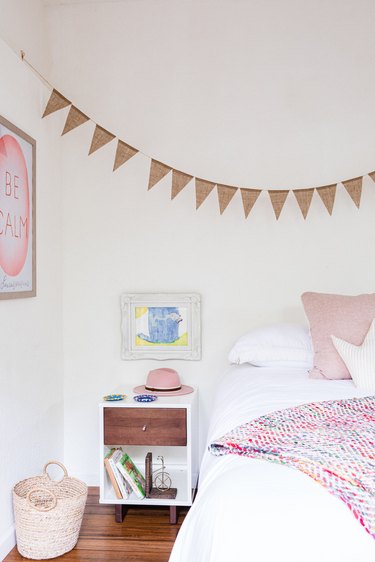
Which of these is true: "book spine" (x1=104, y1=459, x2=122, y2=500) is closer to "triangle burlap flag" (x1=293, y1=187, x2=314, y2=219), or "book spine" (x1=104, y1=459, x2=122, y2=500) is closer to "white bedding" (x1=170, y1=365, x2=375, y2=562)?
"white bedding" (x1=170, y1=365, x2=375, y2=562)

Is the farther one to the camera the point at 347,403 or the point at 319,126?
the point at 319,126

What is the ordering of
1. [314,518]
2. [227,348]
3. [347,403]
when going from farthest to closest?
[227,348] → [347,403] → [314,518]

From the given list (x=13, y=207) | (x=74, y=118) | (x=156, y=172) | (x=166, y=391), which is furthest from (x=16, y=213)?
(x=166, y=391)

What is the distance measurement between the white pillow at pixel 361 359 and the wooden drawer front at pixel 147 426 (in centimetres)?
76

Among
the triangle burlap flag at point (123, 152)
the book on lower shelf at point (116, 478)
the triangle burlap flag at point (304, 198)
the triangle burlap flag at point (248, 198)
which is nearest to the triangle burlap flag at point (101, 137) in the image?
the triangle burlap flag at point (123, 152)

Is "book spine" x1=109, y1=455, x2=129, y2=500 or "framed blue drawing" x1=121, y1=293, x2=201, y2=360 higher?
Answer: "framed blue drawing" x1=121, y1=293, x2=201, y2=360

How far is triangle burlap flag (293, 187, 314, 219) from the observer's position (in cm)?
280

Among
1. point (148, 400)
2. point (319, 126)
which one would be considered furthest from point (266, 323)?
point (319, 126)

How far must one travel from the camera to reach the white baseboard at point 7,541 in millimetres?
2213

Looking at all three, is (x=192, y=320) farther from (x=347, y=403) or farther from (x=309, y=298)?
(x=347, y=403)

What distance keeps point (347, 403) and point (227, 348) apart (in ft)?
4.08

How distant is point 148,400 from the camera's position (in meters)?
2.56

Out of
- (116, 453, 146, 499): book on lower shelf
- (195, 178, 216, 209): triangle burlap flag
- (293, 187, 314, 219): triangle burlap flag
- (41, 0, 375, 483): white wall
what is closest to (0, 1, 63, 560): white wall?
(41, 0, 375, 483): white wall

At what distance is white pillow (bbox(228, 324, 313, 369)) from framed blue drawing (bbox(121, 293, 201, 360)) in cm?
38
